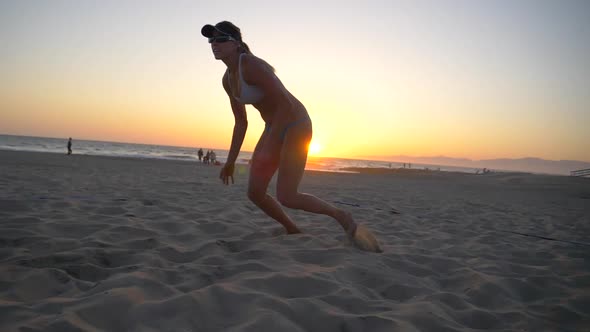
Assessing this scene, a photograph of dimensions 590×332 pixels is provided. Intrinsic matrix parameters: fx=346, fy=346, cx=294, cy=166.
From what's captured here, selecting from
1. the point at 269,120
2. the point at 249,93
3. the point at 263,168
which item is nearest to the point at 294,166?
the point at 263,168

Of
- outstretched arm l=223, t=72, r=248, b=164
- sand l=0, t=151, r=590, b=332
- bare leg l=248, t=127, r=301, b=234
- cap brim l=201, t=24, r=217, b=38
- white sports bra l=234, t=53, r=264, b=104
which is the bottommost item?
sand l=0, t=151, r=590, b=332

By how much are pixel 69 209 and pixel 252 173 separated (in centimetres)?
240

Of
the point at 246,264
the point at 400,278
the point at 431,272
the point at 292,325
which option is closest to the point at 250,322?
the point at 292,325

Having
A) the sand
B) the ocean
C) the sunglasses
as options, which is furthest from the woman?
the ocean

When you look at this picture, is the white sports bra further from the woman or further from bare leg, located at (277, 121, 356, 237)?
bare leg, located at (277, 121, 356, 237)

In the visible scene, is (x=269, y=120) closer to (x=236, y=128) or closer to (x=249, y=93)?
(x=249, y=93)

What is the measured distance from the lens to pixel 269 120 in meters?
3.05

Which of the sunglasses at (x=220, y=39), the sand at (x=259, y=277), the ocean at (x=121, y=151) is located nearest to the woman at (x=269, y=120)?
the sunglasses at (x=220, y=39)

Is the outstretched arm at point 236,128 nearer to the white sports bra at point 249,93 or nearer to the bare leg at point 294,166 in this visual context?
the white sports bra at point 249,93

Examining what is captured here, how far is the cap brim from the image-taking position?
2.74m

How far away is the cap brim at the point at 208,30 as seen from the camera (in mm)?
2736

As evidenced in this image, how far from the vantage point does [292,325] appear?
5.20 ft

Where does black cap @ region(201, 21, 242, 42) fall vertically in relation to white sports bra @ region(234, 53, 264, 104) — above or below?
above

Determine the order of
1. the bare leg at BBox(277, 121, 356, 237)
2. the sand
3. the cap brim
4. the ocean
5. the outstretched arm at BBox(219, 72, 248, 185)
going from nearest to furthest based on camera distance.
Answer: the sand → the cap brim → the bare leg at BBox(277, 121, 356, 237) → the outstretched arm at BBox(219, 72, 248, 185) → the ocean
